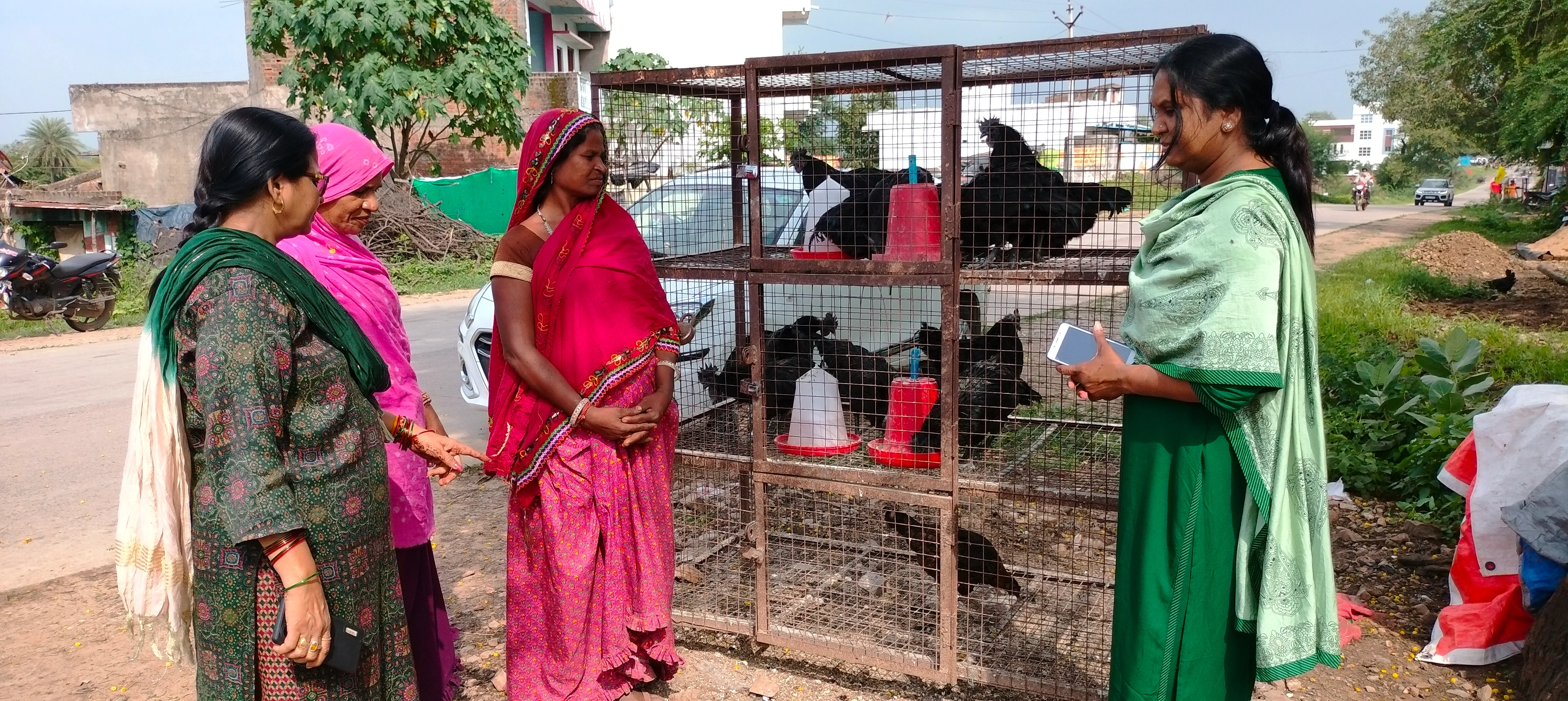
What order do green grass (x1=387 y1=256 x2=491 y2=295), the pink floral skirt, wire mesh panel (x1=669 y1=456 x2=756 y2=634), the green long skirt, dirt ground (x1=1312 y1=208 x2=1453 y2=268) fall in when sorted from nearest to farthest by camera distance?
the green long skirt < the pink floral skirt < wire mesh panel (x1=669 y1=456 x2=756 y2=634) < green grass (x1=387 y1=256 x2=491 y2=295) < dirt ground (x1=1312 y1=208 x2=1453 y2=268)

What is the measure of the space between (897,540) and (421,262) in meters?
13.3

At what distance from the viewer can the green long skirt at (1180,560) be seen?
1989 mm

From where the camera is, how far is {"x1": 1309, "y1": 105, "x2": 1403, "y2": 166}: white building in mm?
102812

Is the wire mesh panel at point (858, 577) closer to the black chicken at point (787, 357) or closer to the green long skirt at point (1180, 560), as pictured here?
the black chicken at point (787, 357)

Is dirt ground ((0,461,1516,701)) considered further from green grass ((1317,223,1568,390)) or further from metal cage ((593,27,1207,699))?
green grass ((1317,223,1568,390))

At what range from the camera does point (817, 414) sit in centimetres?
340

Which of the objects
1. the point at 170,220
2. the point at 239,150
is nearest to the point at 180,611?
the point at 239,150

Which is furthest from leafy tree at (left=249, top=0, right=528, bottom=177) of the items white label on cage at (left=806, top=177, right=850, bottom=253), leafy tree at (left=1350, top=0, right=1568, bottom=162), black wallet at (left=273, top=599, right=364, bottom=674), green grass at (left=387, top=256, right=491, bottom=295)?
leafy tree at (left=1350, top=0, right=1568, bottom=162)

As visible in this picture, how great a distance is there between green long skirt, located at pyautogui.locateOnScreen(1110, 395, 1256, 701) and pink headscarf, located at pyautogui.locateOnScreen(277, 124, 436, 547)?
1.85 metres

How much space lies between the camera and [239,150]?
188 cm

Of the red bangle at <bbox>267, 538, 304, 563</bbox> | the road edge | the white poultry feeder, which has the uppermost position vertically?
the red bangle at <bbox>267, 538, 304, 563</bbox>

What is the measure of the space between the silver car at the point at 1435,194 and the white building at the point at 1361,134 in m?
62.2

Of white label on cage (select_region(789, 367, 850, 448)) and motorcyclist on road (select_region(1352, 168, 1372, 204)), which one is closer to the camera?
white label on cage (select_region(789, 367, 850, 448))

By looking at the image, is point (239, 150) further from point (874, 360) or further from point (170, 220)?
point (170, 220)
